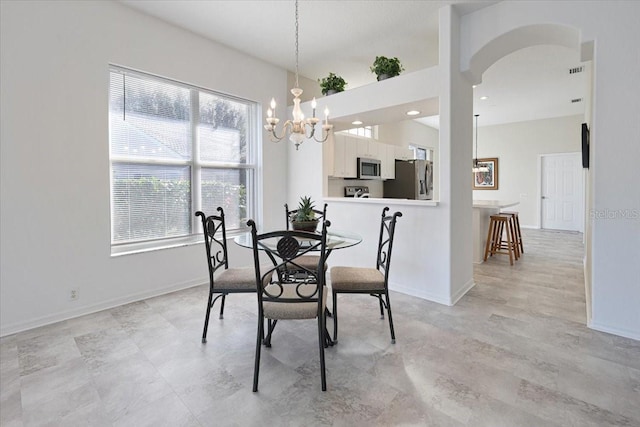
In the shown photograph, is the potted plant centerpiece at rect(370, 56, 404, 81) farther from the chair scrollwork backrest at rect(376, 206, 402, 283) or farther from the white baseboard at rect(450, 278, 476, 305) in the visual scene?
the white baseboard at rect(450, 278, 476, 305)

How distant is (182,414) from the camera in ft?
5.57

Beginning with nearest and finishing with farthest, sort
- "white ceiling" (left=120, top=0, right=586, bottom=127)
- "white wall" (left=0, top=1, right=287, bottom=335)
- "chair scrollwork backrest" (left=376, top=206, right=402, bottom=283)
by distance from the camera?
"chair scrollwork backrest" (left=376, top=206, right=402, bottom=283)
"white wall" (left=0, top=1, right=287, bottom=335)
"white ceiling" (left=120, top=0, right=586, bottom=127)

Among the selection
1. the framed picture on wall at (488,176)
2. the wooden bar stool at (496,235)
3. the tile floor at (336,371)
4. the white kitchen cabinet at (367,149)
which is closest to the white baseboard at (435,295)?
the tile floor at (336,371)

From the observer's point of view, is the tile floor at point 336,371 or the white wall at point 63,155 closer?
the tile floor at point 336,371

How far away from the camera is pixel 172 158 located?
12.3ft

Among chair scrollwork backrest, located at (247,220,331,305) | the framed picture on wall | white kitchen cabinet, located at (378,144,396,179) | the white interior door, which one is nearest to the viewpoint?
chair scrollwork backrest, located at (247,220,331,305)

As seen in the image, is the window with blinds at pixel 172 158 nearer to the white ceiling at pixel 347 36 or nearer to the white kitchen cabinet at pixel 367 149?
the white ceiling at pixel 347 36

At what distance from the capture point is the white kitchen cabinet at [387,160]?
6.07 meters

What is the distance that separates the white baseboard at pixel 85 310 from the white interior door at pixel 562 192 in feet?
28.9

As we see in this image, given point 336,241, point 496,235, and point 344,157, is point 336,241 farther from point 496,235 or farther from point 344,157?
point 496,235

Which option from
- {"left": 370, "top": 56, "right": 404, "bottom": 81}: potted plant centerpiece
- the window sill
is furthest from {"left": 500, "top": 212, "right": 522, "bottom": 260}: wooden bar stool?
the window sill

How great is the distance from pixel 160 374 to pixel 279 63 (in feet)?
13.6

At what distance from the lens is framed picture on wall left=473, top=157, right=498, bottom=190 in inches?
359

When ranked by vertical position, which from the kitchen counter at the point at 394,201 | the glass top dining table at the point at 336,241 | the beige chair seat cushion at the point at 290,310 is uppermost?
the kitchen counter at the point at 394,201
